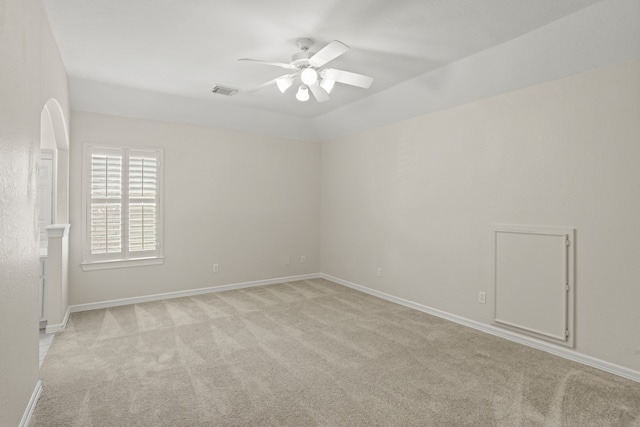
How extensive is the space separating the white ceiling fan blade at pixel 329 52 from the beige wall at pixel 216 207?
2910mm

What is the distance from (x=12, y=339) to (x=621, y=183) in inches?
169

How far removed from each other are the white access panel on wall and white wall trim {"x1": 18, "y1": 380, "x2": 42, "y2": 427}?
3957 mm

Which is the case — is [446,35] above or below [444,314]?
above

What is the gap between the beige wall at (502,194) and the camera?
9.34 feet

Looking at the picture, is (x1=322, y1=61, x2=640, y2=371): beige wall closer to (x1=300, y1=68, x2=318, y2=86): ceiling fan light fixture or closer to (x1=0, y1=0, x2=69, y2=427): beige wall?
(x1=300, y1=68, x2=318, y2=86): ceiling fan light fixture

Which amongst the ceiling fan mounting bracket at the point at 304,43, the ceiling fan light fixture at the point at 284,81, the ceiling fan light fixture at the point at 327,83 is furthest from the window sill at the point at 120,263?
the ceiling fan mounting bracket at the point at 304,43

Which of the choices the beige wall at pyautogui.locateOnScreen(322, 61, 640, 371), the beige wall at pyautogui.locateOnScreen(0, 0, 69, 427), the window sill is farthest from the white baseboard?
the beige wall at pyautogui.locateOnScreen(0, 0, 69, 427)

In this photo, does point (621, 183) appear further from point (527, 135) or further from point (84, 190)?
point (84, 190)

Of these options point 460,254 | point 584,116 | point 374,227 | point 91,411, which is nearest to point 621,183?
point 584,116

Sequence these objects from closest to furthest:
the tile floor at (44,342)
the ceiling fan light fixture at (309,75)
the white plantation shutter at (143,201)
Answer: the ceiling fan light fixture at (309,75) < the tile floor at (44,342) < the white plantation shutter at (143,201)

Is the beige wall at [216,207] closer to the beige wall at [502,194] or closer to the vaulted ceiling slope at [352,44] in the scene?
the vaulted ceiling slope at [352,44]

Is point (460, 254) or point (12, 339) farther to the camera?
point (460, 254)

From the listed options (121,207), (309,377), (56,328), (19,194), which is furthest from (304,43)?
(56,328)

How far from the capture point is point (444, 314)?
4234mm
